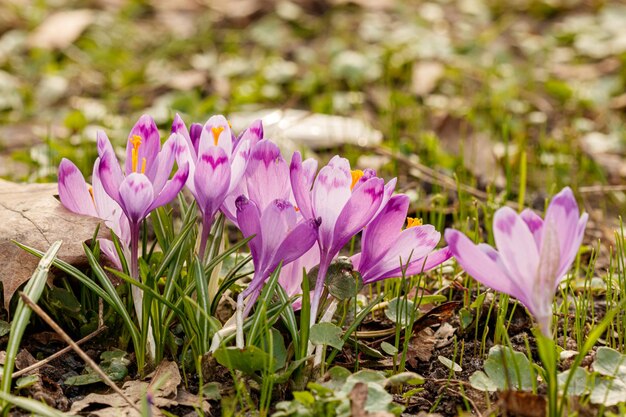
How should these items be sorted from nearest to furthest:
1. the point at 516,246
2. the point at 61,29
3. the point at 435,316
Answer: the point at 516,246 → the point at 435,316 → the point at 61,29

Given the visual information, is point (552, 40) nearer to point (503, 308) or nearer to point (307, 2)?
point (307, 2)

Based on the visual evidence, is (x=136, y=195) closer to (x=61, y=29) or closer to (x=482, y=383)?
(x=482, y=383)

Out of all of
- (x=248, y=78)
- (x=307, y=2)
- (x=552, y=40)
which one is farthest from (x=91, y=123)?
(x=552, y=40)

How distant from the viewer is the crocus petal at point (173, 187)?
167 cm

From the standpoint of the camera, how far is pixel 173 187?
1.67m

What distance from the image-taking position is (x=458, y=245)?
1491mm

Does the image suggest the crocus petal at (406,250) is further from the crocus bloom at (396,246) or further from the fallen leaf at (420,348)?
the fallen leaf at (420,348)

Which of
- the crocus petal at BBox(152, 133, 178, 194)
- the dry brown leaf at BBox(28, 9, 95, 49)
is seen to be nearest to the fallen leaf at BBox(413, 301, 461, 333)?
the crocus petal at BBox(152, 133, 178, 194)

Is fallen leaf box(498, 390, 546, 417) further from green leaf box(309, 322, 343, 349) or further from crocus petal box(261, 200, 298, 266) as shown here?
crocus petal box(261, 200, 298, 266)

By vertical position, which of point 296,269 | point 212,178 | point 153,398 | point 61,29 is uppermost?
point 61,29

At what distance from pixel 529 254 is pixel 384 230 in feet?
1.12

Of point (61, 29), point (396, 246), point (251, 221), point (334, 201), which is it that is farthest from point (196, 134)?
point (61, 29)

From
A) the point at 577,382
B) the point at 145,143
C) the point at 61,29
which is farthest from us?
the point at 61,29

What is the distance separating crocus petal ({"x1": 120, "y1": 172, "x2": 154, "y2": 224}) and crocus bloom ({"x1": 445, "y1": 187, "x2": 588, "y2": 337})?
57 cm
